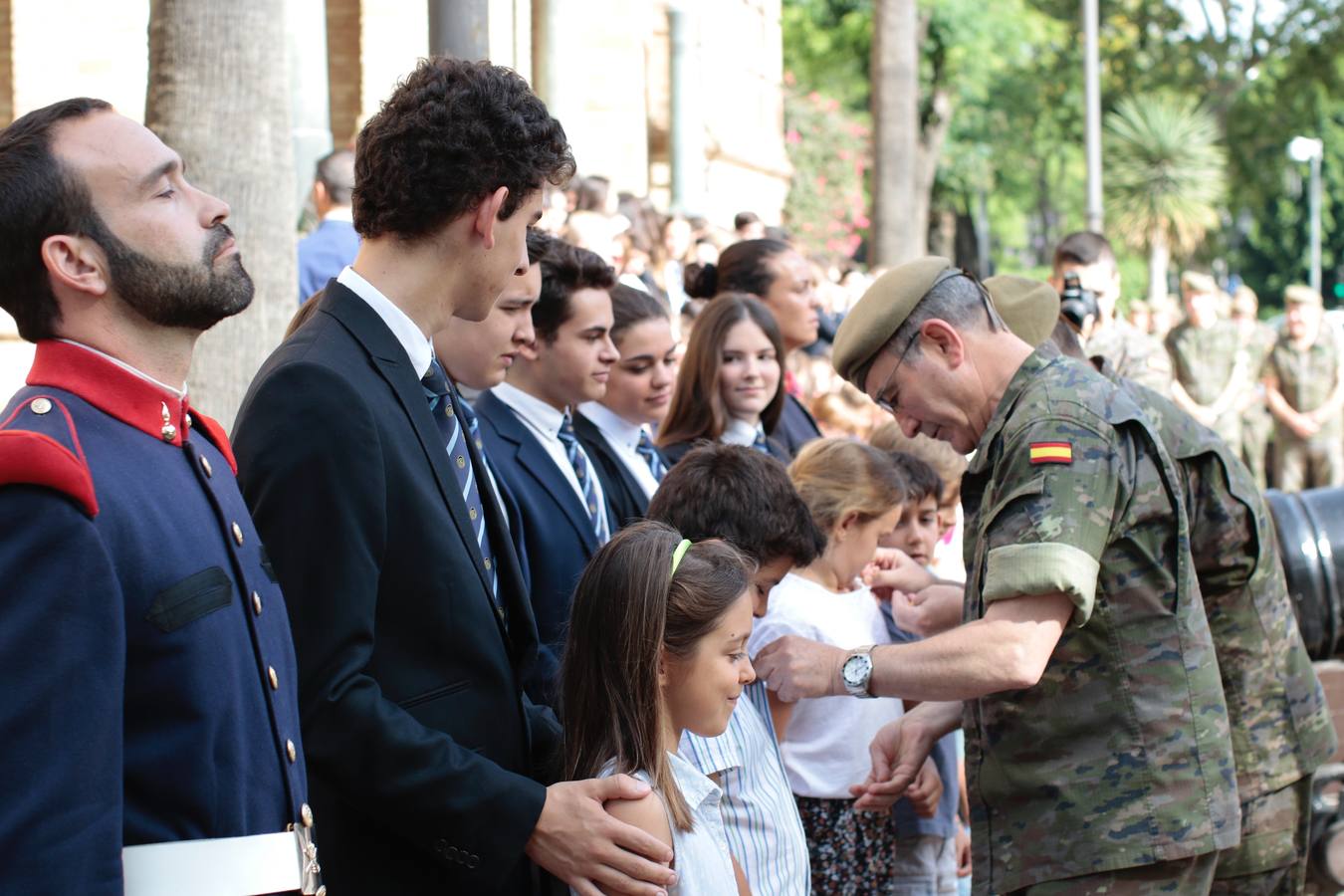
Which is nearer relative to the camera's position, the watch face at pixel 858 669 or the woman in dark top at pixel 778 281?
the watch face at pixel 858 669

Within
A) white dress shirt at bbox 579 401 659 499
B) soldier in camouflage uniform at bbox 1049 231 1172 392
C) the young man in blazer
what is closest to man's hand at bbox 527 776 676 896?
the young man in blazer

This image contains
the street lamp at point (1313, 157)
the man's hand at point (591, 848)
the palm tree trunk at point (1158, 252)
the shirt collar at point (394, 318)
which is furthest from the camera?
the street lamp at point (1313, 157)

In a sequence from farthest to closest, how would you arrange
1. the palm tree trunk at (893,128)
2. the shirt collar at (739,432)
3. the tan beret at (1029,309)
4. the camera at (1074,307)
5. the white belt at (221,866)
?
the palm tree trunk at (893,128)
the shirt collar at (739,432)
the camera at (1074,307)
the tan beret at (1029,309)
the white belt at (221,866)

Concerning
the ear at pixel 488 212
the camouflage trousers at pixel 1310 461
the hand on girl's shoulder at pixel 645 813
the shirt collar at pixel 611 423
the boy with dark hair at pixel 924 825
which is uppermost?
the ear at pixel 488 212

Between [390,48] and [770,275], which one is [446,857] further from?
[390,48]

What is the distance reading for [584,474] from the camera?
4.22m

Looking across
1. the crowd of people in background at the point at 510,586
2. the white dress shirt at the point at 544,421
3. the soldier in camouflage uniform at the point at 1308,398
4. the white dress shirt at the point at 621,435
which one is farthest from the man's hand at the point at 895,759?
the soldier in camouflage uniform at the point at 1308,398

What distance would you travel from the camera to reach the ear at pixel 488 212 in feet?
8.57

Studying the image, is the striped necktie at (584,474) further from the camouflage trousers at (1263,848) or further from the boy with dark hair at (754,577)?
the camouflage trousers at (1263,848)

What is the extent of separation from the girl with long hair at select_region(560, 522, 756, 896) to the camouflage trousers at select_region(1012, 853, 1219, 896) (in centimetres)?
69

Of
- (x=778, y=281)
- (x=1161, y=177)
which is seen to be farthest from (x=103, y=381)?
(x=1161, y=177)

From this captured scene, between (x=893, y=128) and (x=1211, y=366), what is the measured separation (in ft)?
20.4

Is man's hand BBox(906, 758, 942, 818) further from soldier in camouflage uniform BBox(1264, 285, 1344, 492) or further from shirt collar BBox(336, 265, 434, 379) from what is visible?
soldier in camouflage uniform BBox(1264, 285, 1344, 492)

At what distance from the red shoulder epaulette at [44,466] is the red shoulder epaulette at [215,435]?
1.26ft
